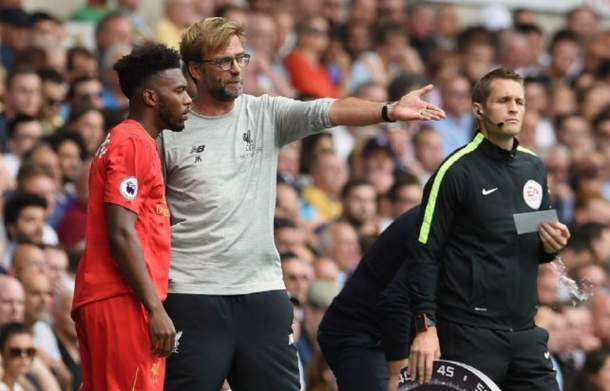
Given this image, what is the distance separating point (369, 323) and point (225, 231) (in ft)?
4.02

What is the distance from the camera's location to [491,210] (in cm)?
769

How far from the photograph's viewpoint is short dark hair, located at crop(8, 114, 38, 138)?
12.5 meters

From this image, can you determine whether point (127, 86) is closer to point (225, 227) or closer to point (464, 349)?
point (225, 227)

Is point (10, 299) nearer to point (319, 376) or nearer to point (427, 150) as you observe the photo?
point (319, 376)

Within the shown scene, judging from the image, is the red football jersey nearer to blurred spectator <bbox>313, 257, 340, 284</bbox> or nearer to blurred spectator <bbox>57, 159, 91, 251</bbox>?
blurred spectator <bbox>57, 159, 91, 251</bbox>

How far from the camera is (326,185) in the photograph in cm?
1412

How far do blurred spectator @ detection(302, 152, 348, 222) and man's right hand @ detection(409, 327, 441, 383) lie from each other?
6.36 meters

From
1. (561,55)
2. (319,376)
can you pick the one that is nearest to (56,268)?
(319,376)

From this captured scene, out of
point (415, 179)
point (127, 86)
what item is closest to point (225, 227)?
point (127, 86)

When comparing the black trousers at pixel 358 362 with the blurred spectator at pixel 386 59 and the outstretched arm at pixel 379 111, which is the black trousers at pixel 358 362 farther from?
the blurred spectator at pixel 386 59

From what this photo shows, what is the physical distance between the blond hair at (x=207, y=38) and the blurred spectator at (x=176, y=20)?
7371 millimetres

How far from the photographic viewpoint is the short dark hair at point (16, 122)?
12.5 meters

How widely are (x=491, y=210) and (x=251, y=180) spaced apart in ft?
3.82

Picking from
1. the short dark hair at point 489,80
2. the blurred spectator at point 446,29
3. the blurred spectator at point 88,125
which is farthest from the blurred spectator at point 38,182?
the blurred spectator at point 446,29
